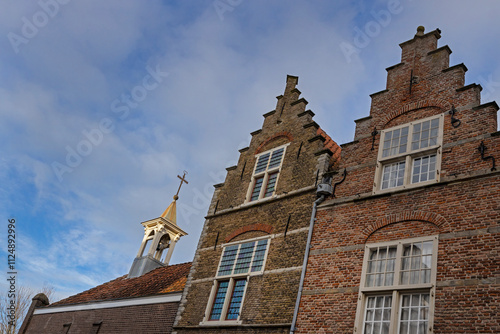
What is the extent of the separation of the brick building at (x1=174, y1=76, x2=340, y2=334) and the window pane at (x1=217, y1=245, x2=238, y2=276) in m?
0.03

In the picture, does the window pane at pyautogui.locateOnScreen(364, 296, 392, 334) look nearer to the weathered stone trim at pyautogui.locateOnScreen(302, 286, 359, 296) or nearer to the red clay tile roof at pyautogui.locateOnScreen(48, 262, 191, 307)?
the weathered stone trim at pyautogui.locateOnScreen(302, 286, 359, 296)

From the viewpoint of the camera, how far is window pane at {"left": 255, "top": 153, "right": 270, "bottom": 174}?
612 inches

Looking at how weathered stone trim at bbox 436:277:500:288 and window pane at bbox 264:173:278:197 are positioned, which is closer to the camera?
weathered stone trim at bbox 436:277:500:288

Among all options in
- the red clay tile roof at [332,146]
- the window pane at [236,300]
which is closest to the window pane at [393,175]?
the red clay tile roof at [332,146]

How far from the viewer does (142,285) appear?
21.1 m

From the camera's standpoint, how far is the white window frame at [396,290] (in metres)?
8.76

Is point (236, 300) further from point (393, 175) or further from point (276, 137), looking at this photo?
point (276, 137)

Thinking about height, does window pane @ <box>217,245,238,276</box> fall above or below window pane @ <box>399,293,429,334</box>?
above

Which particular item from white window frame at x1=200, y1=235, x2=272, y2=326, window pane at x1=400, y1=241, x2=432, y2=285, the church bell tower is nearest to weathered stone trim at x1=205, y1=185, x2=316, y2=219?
white window frame at x1=200, y1=235, x2=272, y2=326

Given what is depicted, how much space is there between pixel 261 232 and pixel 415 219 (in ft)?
16.3

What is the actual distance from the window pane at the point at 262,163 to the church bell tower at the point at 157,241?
473 inches

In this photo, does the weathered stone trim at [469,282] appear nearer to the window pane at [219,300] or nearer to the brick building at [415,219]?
the brick building at [415,219]

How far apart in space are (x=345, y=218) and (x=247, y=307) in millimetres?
3693

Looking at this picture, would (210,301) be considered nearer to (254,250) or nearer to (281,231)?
(254,250)
